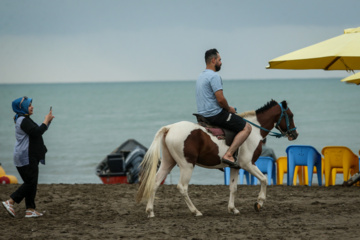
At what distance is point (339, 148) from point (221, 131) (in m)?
4.58

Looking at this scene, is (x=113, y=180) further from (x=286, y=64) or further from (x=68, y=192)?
(x=286, y=64)

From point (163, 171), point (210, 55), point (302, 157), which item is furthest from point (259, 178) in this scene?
point (302, 157)

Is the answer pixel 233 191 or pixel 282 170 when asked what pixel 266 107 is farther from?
pixel 282 170

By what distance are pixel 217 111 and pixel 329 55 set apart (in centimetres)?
221

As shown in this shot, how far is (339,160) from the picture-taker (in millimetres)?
13586

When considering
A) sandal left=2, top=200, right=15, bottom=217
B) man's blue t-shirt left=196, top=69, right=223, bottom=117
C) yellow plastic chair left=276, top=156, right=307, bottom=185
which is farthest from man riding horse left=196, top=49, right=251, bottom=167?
yellow plastic chair left=276, top=156, right=307, bottom=185

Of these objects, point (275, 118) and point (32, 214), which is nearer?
point (32, 214)

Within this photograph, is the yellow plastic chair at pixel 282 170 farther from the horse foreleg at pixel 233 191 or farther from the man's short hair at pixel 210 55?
the man's short hair at pixel 210 55

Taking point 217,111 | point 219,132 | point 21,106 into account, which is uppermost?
point 21,106

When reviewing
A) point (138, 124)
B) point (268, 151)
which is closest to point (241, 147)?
point (268, 151)

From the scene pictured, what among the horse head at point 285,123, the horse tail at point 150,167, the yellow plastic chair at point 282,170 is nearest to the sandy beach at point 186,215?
the horse tail at point 150,167

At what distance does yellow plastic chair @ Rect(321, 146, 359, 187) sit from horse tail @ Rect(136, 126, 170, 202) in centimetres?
502

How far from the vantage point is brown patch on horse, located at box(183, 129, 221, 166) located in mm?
9445

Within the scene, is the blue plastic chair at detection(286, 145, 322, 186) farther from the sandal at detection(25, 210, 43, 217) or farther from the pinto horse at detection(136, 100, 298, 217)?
the sandal at detection(25, 210, 43, 217)
